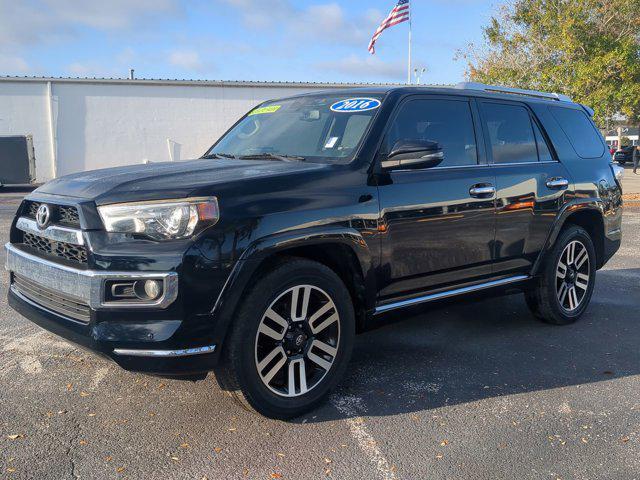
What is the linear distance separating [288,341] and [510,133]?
265 centimetres

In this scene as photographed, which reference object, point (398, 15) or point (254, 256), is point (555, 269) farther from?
point (398, 15)

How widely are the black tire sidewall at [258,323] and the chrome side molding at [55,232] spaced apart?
917 mm

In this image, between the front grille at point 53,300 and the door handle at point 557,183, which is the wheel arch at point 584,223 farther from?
the front grille at point 53,300

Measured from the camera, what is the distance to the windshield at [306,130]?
12.7ft

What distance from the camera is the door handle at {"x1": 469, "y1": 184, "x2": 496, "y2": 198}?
Result: 4.20 metres

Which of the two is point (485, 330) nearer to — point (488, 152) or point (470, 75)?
point (488, 152)

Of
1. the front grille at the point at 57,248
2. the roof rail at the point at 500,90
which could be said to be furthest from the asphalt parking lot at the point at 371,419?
the roof rail at the point at 500,90

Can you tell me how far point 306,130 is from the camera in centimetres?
415

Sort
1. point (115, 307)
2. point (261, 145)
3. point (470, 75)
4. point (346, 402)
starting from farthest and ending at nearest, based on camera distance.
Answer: point (470, 75)
point (261, 145)
point (346, 402)
point (115, 307)

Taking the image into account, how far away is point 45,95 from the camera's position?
24312 mm

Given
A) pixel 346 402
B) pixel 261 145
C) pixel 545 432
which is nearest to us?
pixel 545 432

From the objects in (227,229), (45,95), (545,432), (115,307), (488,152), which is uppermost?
(45,95)

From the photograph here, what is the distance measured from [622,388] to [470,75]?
2107 centimetres

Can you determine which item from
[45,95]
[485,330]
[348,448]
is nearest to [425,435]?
[348,448]
